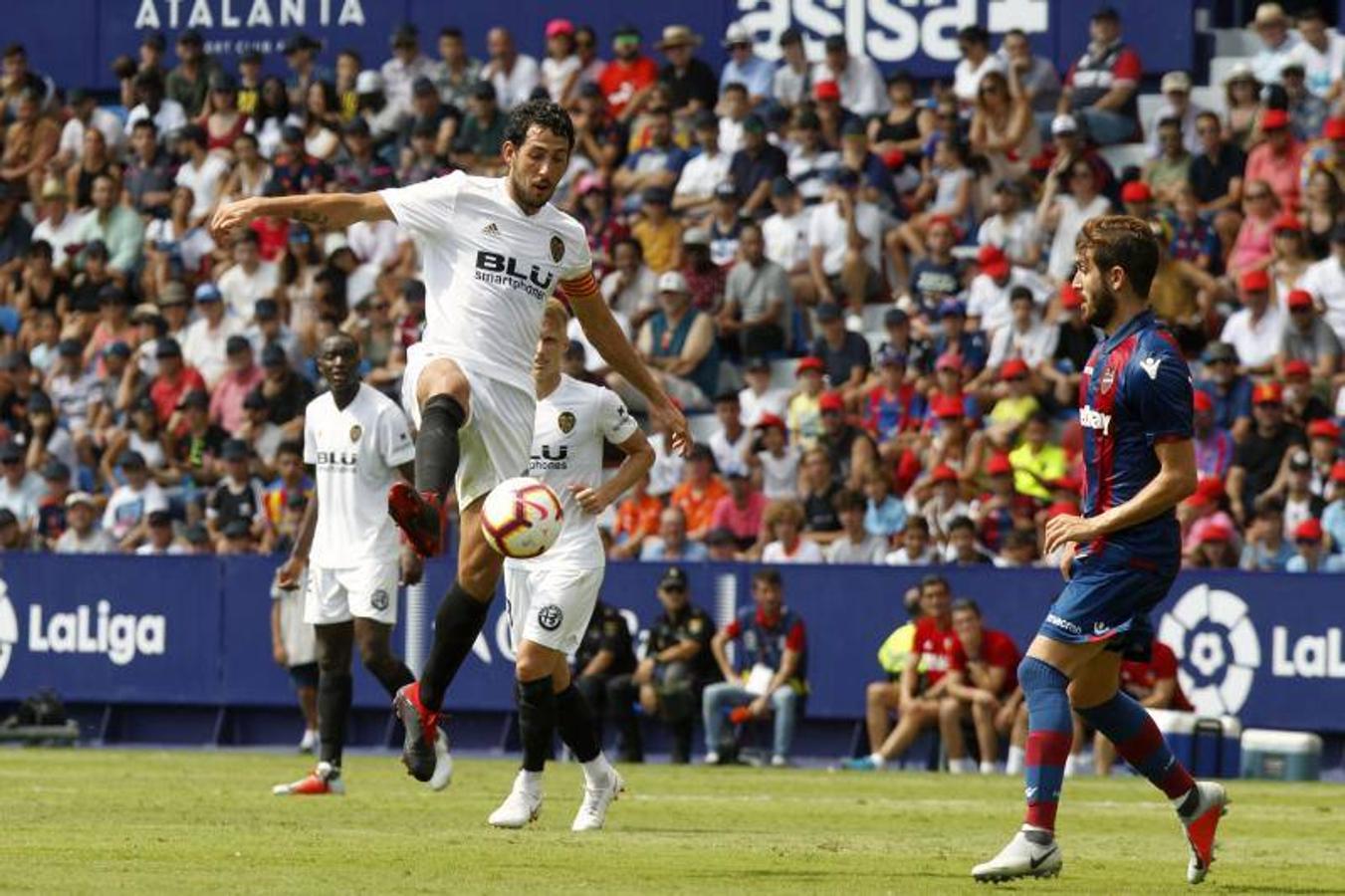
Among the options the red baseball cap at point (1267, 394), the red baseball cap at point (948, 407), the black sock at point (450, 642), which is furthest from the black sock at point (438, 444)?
the red baseball cap at point (948, 407)

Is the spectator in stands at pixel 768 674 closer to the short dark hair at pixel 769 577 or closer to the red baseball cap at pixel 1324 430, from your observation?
the short dark hair at pixel 769 577

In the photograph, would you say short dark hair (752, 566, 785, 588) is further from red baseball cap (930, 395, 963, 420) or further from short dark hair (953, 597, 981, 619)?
red baseball cap (930, 395, 963, 420)

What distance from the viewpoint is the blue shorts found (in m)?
9.73

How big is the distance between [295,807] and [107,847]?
2927mm

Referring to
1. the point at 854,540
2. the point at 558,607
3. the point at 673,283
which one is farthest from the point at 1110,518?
the point at 673,283

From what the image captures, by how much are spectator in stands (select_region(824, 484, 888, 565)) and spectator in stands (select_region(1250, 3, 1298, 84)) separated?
5.84 metres

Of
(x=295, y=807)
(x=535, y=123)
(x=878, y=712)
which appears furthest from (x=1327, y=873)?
(x=878, y=712)

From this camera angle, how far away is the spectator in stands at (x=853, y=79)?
2639 centimetres

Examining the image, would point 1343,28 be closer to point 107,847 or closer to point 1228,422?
point 1228,422

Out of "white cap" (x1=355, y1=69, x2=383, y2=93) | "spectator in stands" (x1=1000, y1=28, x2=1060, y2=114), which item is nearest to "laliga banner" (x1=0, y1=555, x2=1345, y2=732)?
"spectator in stands" (x1=1000, y1=28, x2=1060, y2=114)

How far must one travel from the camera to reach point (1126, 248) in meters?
9.87

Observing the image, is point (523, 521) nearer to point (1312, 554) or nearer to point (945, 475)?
point (1312, 554)

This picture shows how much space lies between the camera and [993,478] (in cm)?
2133

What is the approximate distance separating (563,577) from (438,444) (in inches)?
90.6
